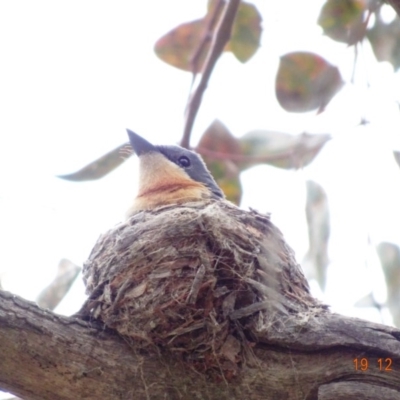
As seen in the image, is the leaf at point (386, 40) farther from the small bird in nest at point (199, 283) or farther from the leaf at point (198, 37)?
the small bird in nest at point (199, 283)

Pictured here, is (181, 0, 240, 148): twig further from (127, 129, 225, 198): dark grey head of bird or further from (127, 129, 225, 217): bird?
(127, 129, 225, 198): dark grey head of bird

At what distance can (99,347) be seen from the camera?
244 cm

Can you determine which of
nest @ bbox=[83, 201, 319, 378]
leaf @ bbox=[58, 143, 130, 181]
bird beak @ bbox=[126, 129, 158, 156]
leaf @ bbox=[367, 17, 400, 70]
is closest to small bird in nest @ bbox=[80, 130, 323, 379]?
nest @ bbox=[83, 201, 319, 378]

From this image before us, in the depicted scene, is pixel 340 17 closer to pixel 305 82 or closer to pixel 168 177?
pixel 305 82

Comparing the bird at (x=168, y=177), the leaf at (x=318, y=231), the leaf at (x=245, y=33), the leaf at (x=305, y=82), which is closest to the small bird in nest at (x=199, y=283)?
the leaf at (x=318, y=231)

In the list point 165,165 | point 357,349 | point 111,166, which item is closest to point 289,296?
point 357,349

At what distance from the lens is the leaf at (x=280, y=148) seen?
3.11 meters

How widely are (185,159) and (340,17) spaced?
1.68 metres

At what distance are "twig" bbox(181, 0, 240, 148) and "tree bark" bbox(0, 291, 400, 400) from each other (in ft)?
5.82

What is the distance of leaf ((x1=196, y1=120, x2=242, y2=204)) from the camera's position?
4066 millimetres

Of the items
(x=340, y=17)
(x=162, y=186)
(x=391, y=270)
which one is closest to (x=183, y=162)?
(x=162, y=186)

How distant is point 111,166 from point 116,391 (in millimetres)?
1914

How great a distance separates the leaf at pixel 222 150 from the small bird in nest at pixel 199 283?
2.38ft

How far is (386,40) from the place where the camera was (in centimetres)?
340
